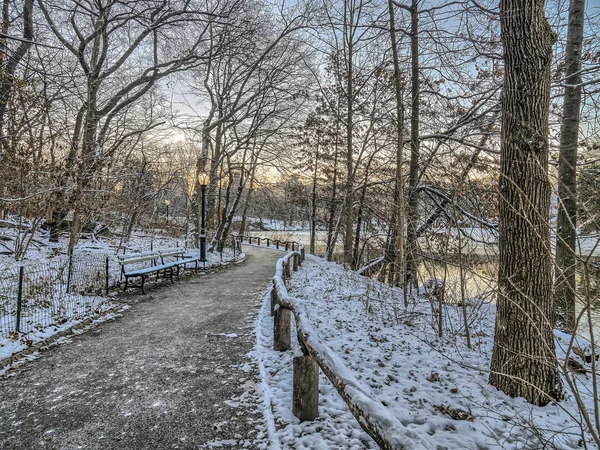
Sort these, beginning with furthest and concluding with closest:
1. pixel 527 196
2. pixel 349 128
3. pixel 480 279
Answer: pixel 349 128 → pixel 480 279 → pixel 527 196

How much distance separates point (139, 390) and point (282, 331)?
1952 millimetres

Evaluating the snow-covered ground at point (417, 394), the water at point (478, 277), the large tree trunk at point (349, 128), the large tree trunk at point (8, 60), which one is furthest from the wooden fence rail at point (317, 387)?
the large tree trunk at point (349, 128)

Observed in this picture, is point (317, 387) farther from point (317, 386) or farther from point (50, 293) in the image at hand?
point (50, 293)

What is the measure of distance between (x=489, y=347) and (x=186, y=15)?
42.7ft

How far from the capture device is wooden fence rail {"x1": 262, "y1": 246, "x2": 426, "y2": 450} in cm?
188

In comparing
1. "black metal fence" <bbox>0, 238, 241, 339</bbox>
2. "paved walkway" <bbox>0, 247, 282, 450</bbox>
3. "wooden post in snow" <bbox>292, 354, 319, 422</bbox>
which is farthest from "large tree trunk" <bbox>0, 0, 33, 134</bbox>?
"wooden post in snow" <bbox>292, 354, 319, 422</bbox>

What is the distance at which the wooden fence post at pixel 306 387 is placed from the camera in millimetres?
3156

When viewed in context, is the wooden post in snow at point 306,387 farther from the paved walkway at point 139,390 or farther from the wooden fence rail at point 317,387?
the paved walkway at point 139,390

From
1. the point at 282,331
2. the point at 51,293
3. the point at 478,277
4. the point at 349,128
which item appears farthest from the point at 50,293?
the point at 349,128

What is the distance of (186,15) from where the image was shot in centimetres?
1139

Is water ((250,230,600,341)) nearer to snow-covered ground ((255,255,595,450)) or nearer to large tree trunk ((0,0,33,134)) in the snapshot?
snow-covered ground ((255,255,595,450))

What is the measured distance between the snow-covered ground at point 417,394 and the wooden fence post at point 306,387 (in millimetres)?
93

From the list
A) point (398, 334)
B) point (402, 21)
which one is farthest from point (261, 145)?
point (398, 334)

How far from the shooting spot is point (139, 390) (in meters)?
3.77
